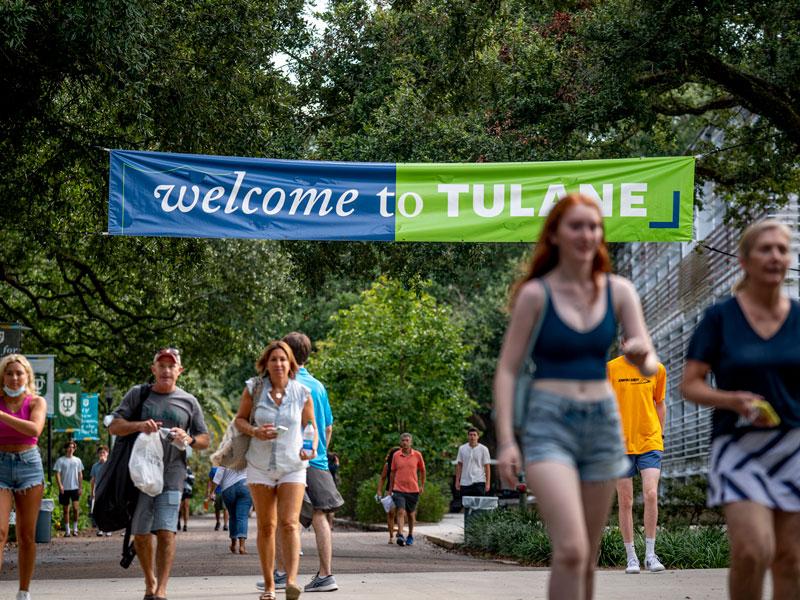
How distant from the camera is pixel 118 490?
9.45 m

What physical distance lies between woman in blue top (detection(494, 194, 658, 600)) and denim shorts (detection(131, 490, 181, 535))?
4745 mm

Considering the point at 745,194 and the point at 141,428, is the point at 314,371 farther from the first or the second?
the point at 141,428

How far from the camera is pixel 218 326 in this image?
1244 inches

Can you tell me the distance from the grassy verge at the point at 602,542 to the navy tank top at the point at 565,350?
29.7 feet

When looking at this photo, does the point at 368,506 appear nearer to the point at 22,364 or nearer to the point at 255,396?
the point at 255,396

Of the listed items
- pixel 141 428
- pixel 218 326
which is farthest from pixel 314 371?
pixel 141 428

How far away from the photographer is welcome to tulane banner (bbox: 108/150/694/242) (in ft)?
39.3

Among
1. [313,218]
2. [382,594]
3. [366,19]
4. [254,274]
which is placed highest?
[366,19]

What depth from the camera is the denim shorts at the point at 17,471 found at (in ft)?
31.0

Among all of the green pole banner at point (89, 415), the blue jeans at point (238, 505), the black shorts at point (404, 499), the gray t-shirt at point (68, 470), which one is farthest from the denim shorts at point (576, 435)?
the green pole banner at point (89, 415)

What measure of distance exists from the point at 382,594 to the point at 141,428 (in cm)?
265

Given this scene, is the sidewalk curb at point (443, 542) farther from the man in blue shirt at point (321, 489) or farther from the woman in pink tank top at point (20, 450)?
the woman in pink tank top at point (20, 450)

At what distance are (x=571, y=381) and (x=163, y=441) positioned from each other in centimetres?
498

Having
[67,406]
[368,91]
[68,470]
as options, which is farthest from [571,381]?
[67,406]
